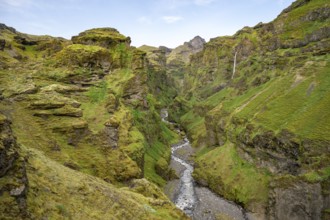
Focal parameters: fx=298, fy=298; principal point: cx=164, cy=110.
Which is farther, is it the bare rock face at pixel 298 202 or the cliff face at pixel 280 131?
the cliff face at pixel 280 131

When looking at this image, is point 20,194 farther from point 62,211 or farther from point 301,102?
point 301,102

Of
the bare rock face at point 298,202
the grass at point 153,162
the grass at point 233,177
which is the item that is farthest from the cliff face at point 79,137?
the bare rock face at point 298,202

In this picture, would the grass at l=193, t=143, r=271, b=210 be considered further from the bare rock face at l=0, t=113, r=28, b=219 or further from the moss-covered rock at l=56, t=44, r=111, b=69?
the bare rock face at l=0, t=113, r=28, b=219

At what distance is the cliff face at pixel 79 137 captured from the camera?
882 inches

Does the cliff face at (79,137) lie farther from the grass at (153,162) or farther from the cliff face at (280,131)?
the cliff face at (280,131)

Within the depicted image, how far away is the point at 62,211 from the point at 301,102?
219 feet

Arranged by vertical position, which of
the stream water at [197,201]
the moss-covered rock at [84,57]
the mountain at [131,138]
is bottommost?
the stream water at [197,201]

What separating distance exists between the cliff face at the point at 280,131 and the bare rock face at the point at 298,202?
157 millimetres

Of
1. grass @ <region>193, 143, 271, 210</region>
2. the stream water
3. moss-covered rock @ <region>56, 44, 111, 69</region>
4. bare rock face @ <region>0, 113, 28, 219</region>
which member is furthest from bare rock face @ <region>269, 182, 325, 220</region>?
moss-covered rock @ <region>56, 44, 111, 69</region>

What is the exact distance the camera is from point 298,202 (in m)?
53.0

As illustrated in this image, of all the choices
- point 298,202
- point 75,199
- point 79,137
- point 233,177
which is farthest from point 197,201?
point 75,199

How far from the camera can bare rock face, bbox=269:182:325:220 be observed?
168 ft

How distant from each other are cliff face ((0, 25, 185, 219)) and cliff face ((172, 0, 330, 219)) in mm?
19530

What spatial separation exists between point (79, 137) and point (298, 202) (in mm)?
41112
